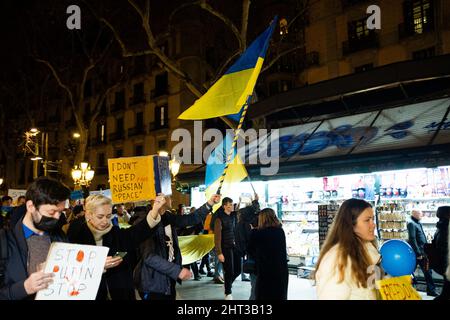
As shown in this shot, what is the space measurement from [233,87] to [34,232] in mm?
4256

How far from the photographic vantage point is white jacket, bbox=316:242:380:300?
2.74 m

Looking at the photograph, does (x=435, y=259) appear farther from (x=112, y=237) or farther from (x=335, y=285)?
(x=112, y=237)

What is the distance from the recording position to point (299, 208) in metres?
11.8

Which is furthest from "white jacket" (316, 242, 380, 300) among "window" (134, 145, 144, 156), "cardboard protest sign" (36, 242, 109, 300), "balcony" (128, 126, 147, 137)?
"window" (134, 145, 144, 156)

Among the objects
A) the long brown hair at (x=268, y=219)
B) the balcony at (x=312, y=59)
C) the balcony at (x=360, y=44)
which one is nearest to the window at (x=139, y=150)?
the balcony at (x=312, y=59)

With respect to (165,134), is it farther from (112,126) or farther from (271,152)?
(271,152)

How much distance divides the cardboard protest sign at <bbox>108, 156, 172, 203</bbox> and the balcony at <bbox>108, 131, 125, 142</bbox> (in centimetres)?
4078

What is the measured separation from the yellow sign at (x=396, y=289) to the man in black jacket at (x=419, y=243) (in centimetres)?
611

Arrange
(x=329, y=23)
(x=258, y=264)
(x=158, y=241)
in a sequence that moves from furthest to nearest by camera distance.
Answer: (x=329, y=23), (x=258, y=264), (x=158, y=241)

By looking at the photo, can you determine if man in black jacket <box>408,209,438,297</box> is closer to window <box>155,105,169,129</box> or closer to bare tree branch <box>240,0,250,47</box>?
bare tree branch <box>240,0,250,47</box>

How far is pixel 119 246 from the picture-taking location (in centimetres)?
400

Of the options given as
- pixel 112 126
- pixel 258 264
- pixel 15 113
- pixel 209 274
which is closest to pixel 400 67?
pixel 258 264

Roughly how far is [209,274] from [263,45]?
7749mm

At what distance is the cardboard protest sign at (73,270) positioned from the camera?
278 cm
